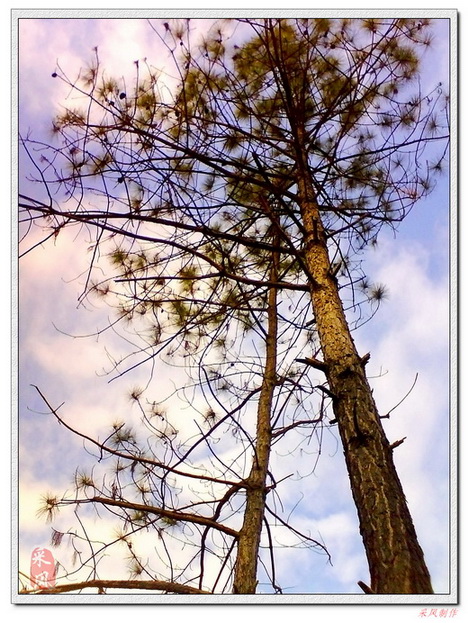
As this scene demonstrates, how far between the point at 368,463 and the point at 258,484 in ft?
1.92

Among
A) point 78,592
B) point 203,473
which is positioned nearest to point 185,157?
point 203,473

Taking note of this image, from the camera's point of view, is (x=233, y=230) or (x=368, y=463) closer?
(x=368, y=463)

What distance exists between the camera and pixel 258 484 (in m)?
1.95

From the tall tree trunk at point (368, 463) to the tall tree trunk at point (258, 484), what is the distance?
406 mm

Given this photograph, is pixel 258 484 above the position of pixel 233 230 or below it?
below

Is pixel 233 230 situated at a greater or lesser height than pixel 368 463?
greater

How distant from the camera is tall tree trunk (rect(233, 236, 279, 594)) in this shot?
1.76m

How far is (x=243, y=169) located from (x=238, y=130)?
130 mm

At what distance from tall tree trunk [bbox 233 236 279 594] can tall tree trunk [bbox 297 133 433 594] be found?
41 cm

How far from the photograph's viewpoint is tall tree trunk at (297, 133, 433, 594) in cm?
128

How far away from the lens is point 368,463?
144 centimetres

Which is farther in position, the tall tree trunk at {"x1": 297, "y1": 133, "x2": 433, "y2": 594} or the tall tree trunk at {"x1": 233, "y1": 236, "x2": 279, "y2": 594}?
the tall tree trunk at {"x1": 233, "y1": 236, "x2": 279, "y2": 594}

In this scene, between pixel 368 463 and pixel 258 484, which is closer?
pixel 368 463
